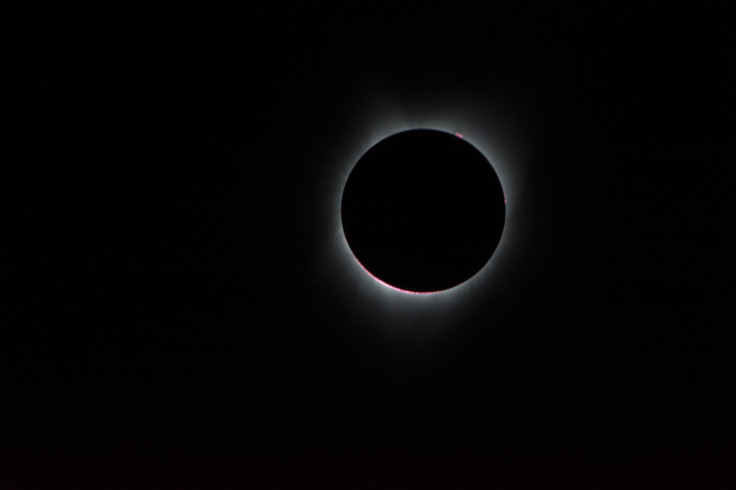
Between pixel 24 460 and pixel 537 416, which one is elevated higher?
pixel 537 416

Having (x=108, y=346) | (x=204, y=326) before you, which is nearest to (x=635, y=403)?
(x=204, y=326)

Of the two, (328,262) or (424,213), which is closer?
(424,213)

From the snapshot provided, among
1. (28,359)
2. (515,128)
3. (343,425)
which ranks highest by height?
(515,128)

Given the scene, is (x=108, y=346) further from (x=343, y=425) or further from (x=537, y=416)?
(x=537, y=416)

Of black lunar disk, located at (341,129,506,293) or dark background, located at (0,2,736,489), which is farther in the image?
dark background, located at (0,2,736,489)
